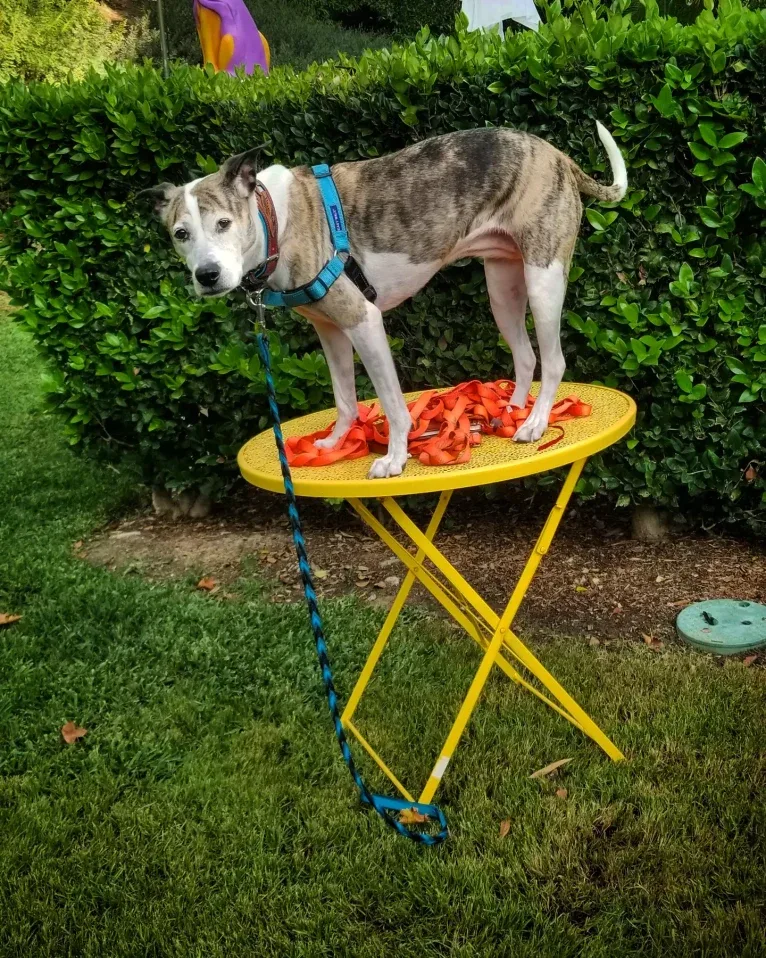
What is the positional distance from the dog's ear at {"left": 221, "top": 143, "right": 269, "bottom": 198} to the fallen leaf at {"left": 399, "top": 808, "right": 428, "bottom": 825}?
1.92m

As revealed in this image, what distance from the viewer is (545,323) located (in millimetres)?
2590

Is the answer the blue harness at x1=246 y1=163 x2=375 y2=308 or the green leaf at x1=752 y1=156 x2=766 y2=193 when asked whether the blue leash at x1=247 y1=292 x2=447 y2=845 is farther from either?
the green leaf at x1=752 y1=156 x2=766 y2=193

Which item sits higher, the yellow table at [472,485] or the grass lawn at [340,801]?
the yellow table at [472,485]

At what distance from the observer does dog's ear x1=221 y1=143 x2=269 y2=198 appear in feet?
7.40

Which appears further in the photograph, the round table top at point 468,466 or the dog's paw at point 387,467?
the dog's paw at point 387,467

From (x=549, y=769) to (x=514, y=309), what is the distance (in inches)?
63.3

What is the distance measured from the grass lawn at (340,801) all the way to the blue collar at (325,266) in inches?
62.1

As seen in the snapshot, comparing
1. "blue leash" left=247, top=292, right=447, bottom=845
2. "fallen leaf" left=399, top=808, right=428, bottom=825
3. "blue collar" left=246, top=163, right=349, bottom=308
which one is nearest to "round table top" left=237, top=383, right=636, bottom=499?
"blue leash" left=247, top=292, right=447, bottom=845

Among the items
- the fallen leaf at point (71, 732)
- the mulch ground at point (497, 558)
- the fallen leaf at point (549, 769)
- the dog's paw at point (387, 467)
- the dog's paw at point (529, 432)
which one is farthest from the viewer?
the mulch ground at point (497, 558)

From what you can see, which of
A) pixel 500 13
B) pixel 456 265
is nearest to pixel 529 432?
pixel 456 265

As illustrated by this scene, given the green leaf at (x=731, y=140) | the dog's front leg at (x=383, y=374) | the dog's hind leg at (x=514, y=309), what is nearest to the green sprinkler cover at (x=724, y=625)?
the dog's hind leg at (x=514, y=309)

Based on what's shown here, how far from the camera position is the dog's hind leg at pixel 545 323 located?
2.55 m

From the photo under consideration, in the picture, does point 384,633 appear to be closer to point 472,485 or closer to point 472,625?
point 472,625

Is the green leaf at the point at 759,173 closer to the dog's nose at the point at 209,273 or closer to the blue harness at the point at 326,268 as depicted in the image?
the blue harness at the point at 326,268
